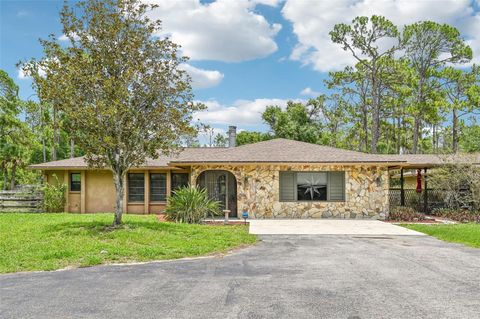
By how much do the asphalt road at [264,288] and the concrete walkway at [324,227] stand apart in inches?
148

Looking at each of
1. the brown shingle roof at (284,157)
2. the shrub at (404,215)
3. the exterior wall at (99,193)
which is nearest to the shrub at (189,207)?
the brown shingle roof at (284,157)

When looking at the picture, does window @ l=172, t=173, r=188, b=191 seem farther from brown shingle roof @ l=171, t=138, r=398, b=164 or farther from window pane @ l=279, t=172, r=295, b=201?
window pane @ l=279, t=172, r=295, b=201

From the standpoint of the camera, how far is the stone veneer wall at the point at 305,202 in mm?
17953

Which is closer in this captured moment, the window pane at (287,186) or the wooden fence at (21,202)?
the window pane at (287,186)

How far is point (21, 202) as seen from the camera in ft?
63.5

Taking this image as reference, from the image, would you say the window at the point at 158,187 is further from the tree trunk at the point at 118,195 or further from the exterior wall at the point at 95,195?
the tree trunk at the point at 118,195

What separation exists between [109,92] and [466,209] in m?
16.5

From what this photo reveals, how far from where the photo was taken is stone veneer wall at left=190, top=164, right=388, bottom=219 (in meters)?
18.0

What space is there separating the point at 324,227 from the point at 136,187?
33.0 feet

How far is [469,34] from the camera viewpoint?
3216 cm

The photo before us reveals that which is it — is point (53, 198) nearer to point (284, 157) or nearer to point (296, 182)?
point (284, 157)

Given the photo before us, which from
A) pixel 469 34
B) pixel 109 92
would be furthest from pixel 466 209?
pixel 469 34

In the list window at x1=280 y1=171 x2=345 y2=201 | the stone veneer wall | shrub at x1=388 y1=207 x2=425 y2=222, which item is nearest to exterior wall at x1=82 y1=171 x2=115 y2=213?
the stone veneer wall

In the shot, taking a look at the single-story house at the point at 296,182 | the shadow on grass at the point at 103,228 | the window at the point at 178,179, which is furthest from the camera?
the window at the point at 178,179
